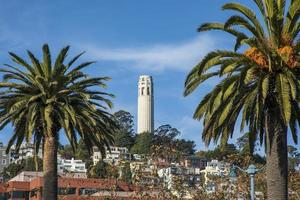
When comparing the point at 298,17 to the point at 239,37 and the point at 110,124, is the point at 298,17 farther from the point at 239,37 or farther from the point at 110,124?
the point at 110,124

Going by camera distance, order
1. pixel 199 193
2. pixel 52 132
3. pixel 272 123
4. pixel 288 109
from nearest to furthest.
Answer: pixel 288 109, pixel 272 123, pixel 52 132, pixel 199 193

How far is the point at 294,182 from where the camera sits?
4434cm

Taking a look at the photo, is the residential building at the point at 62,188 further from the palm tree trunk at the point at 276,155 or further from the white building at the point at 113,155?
the palm tree trunk at the point at 276,155

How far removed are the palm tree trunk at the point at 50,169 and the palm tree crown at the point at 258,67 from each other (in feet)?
36.2

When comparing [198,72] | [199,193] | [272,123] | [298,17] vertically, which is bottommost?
[199,193]

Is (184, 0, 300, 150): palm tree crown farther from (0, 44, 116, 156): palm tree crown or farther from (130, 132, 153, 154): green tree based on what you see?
(130, 132, 153, 154): green tree

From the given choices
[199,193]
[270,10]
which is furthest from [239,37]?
[199,193]

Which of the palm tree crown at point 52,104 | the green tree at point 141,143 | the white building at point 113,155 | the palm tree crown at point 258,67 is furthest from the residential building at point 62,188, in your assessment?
the green tree at point 141,143

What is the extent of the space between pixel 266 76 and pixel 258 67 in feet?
2.00

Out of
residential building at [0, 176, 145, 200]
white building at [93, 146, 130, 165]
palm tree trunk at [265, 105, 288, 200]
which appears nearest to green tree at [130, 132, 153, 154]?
white building at [93, 146, 130, 165]

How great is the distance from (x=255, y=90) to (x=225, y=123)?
2.40 metres

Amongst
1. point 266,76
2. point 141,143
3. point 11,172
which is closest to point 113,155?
point 11,172

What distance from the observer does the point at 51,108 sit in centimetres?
3800

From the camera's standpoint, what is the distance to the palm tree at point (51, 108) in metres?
37.7
